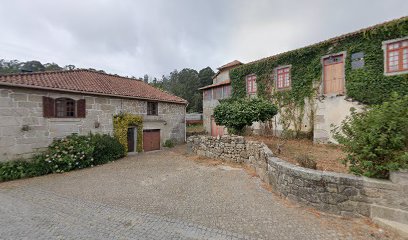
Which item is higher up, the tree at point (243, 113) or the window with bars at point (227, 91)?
the window with bars at point (227, 91)

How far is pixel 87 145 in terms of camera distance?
10031mm

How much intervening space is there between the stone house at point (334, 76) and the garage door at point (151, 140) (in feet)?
26.0

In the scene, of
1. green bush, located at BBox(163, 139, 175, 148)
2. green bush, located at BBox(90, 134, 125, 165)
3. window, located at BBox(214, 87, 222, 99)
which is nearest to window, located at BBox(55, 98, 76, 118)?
green bush, located at BBox(90, 134, 125, 165)

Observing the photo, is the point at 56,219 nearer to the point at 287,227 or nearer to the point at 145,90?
the point at 287,227

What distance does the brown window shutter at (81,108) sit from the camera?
10578 millimetres

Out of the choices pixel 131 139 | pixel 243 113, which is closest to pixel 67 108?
pixel 131 139

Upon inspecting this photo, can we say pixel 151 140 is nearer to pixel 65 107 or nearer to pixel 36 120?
pixel 65 107

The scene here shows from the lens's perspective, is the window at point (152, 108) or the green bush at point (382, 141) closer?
the green bush at point (382, 141)

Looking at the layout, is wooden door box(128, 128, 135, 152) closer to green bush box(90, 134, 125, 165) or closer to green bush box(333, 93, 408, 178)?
green bush box(90, 134, 125, 165)

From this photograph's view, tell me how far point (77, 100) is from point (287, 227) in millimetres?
11567

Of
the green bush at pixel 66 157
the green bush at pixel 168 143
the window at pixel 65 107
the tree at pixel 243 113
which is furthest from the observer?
the green bush at pixel 168 143

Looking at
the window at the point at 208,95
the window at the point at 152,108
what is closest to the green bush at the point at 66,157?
the window at the point at 152,108

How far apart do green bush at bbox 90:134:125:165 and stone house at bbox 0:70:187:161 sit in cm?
70

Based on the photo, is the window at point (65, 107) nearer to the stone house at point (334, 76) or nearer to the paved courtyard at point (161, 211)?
the paved courtyard at point (161, 211)
